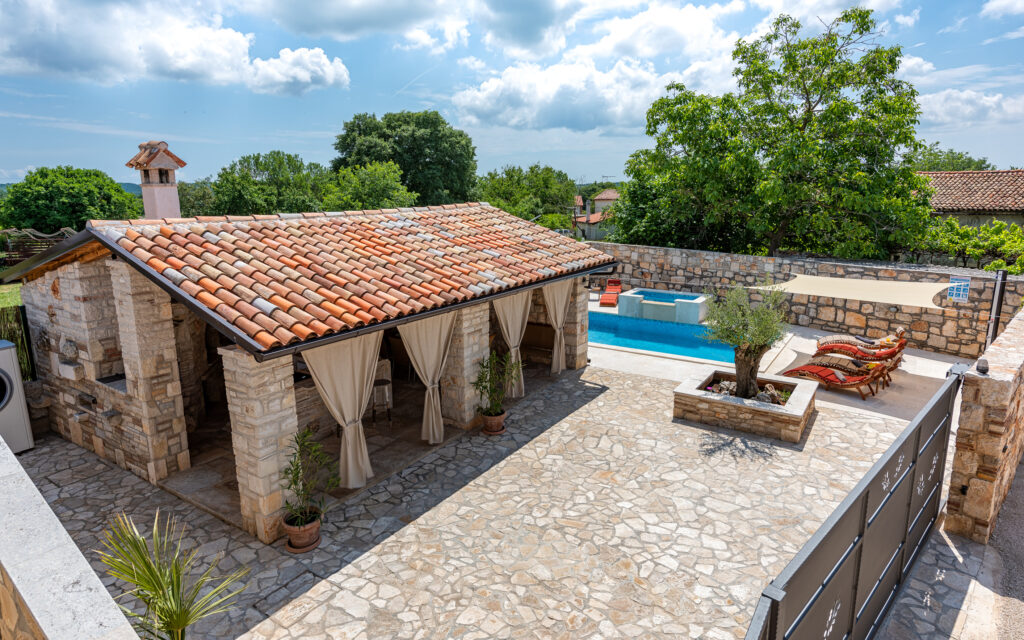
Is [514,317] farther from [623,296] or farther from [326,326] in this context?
[623,296]

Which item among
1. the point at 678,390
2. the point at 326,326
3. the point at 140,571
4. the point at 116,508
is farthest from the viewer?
the point at 678,390

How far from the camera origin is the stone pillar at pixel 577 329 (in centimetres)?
1389

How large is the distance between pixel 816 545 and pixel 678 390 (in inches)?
309

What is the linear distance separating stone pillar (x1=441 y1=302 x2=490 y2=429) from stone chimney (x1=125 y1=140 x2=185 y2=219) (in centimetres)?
576

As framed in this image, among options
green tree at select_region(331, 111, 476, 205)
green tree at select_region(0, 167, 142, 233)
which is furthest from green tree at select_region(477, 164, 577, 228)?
green tree at select_region(0, 167, 142, 233)

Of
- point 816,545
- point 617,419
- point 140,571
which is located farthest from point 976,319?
point 140,571

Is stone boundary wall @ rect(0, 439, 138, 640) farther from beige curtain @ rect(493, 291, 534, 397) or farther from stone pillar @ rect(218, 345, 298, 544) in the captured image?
beige curtain @ rect(493, 291, 534, 397)

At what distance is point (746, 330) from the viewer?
422 inches

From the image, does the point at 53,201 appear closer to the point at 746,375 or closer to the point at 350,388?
the point at 350,388

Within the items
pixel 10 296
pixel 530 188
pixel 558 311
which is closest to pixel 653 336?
pixel 558 311

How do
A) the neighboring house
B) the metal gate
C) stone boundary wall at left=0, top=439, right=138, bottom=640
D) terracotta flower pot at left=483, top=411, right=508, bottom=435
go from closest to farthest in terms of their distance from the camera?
stone boundary wall at left=0, top=439, right=138, bottom=640, the metal gate, terracotta flower pot at left=483, top=411, right=508, bottom=435, the neighboring house

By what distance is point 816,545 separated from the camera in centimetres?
350

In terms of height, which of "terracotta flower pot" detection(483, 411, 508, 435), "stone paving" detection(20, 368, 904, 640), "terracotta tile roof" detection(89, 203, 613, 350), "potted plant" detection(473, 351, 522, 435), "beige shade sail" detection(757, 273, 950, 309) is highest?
"terracotta tile roof" detection(89, 203, 613, 350)

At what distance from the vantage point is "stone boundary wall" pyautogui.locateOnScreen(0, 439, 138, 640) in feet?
8.06
